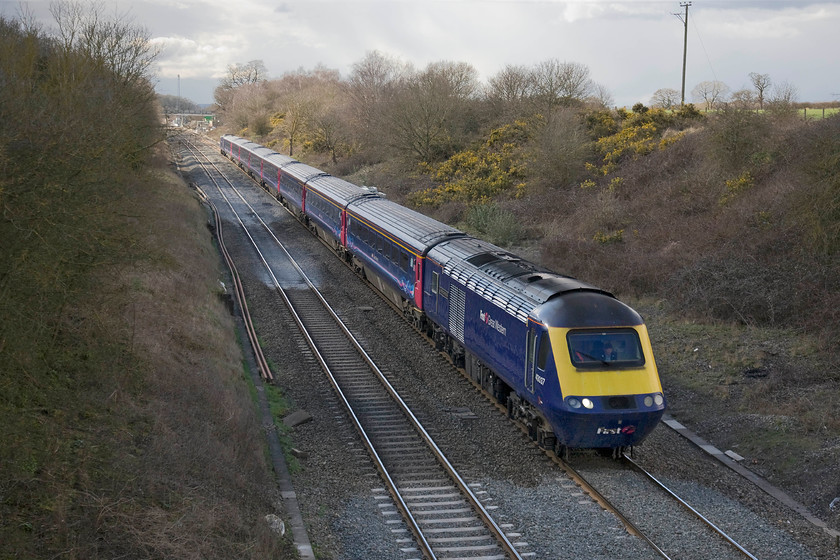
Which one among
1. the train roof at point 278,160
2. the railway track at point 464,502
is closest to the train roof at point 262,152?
the train roof at point 278,160

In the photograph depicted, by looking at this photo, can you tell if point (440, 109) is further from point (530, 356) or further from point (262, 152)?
point (530, 356)

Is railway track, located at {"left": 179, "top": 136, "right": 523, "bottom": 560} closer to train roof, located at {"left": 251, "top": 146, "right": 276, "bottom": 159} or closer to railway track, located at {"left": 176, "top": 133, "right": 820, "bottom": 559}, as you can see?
railway track, located at {"left": 176, "top": 133, "right": 820, "bottom": 559}

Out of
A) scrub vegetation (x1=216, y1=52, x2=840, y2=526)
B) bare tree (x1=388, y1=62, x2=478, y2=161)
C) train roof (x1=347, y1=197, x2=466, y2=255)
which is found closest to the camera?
scrub vegetation (x1=216, y1=52, x2=840, y2=526)

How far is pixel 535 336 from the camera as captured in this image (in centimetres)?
1210

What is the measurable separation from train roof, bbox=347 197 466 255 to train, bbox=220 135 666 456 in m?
0.06

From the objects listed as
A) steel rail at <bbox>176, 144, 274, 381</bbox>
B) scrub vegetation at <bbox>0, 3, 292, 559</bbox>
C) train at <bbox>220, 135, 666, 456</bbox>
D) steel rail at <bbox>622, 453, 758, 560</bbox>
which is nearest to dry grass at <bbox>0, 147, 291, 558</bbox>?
scrub vegetation at <bbox>0, 3, 292, 559</bbox>

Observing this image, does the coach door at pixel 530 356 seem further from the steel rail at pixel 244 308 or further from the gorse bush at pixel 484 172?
the gorse bush at pixel 484 172

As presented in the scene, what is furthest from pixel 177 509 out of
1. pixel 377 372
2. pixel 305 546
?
pixel 377 372

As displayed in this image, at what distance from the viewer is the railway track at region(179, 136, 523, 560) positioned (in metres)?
9.87

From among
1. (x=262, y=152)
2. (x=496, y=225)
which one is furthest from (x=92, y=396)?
(x=262, y=152)

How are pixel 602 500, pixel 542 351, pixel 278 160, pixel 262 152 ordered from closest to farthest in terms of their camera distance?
pixel 602 500, pixel 542 351, pixel 278 160, pixel 262 152

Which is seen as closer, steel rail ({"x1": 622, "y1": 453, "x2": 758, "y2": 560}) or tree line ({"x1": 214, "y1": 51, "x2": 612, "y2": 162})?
steel rail ({"x1": 622, "y1": 453, "x2": 758, "y2": 560})

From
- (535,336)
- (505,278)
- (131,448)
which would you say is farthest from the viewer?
(505,278)

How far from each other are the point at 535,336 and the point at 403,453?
314 cm
